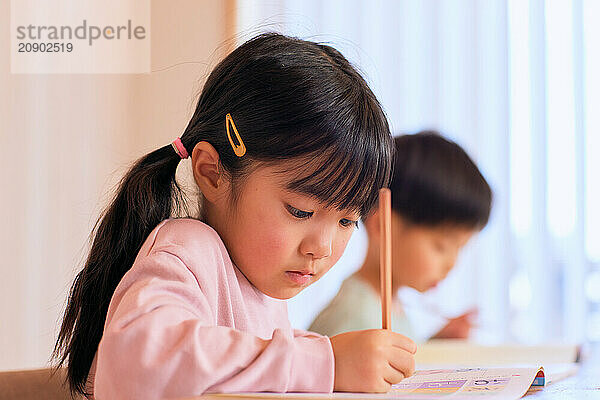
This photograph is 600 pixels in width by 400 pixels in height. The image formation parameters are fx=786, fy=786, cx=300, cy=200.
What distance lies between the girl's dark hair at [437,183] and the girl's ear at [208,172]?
750 mm

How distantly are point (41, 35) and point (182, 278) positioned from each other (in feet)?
3.53

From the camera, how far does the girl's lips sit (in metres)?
0.65

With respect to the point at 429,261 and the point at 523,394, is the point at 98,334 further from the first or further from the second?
the point at 429,261

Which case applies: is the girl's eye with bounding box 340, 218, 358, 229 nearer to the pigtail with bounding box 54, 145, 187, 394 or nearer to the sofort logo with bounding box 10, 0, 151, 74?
the pigtail with bounding box 54, 145, 187, 394

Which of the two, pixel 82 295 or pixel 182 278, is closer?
pixel 182 278

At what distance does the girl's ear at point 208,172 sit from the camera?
68cm

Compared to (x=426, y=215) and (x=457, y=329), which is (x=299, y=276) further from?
(x=457, y=329)

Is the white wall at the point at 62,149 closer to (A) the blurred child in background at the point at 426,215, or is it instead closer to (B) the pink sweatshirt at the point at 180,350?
(A) the blurred child in background at the point at 426,215

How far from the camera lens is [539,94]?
1.92 metres

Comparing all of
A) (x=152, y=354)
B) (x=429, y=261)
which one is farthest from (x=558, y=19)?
(x=152, y=354)

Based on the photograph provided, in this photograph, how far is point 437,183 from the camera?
56.2 inches

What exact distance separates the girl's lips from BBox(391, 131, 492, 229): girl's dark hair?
0.75m

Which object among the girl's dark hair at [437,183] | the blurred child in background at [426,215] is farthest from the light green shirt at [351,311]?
the girl's dark hair at [437,183]

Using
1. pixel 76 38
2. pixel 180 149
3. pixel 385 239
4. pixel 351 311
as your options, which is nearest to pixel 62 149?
pixel 76 38
